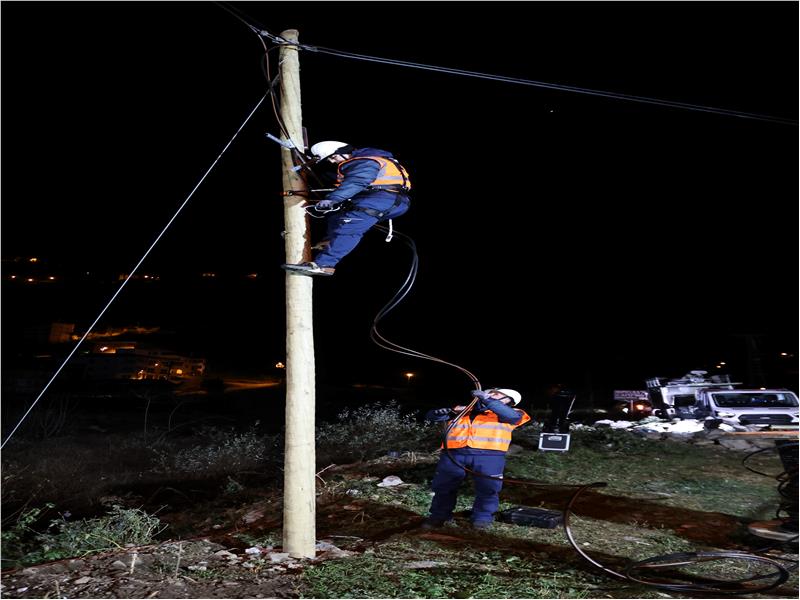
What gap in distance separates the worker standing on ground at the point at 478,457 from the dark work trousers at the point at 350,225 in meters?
2.51

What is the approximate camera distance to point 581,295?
39.7 metres

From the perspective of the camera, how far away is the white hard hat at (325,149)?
556 cm

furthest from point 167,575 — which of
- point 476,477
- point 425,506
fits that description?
point 425,506

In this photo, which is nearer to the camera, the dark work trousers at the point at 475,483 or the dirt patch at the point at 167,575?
the dirt patch at the point at 167,575

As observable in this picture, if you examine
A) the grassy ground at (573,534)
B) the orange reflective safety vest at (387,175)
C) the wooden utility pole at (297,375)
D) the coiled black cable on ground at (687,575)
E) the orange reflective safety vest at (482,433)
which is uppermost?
the orange reflective safety vest at (387,175)

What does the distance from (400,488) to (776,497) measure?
556cm

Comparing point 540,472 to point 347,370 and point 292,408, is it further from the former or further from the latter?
point 347,370

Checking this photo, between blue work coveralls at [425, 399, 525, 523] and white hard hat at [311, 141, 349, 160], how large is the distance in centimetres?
319

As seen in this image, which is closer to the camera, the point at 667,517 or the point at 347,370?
the point at 667,517

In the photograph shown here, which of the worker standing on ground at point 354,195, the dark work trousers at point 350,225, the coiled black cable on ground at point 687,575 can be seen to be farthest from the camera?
the dark work trousers at point 350,225

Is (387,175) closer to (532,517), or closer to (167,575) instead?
(167,575)

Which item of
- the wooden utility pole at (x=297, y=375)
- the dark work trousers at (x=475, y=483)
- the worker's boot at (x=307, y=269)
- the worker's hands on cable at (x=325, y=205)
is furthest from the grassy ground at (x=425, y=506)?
the worker's hands on cable at (x=325, y=205)

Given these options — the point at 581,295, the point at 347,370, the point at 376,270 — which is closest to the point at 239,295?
the point at 347,370

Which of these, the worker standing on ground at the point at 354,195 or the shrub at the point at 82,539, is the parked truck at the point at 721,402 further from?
the shrub at the point at 82,539
